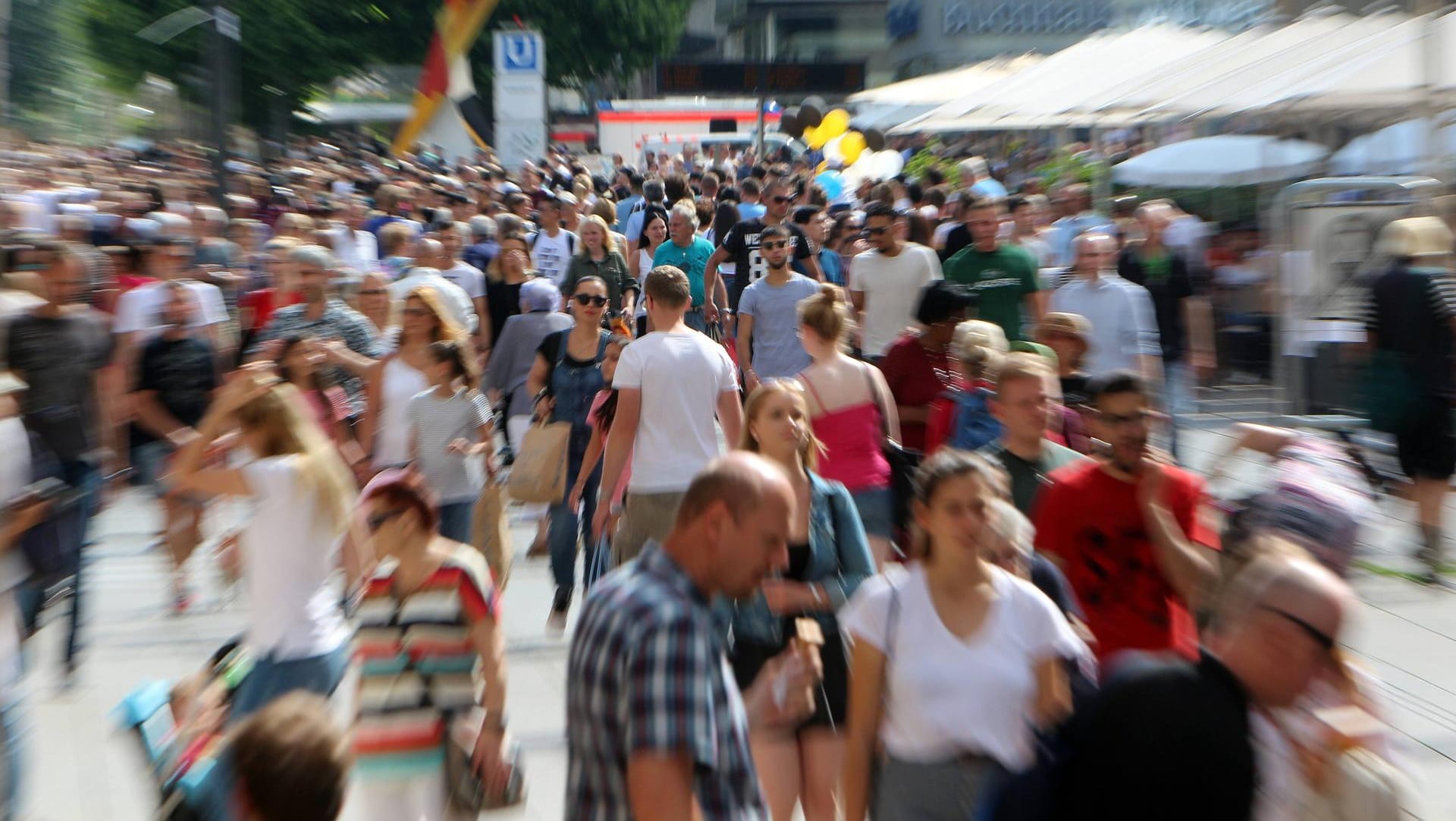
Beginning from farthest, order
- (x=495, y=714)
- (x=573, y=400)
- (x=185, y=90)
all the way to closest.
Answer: (x=185, y=90), (x=573, y=400), (x=495, y=714)

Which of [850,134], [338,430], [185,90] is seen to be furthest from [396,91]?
[338,430]

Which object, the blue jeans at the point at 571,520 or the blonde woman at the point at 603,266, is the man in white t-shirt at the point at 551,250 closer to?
the blonde woman at the point at 603,266

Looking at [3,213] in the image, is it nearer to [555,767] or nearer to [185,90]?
[555,767]

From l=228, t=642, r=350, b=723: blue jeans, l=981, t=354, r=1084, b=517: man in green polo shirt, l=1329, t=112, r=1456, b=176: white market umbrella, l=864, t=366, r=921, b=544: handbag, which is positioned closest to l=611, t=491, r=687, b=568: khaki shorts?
l=864, t=366, r=921, b=544: handbag

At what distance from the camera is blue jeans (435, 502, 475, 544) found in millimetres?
7062

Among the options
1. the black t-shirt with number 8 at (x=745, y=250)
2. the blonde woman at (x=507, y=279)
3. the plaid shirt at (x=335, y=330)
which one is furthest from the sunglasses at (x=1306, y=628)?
the black t-shirt with number 8 at (x=745, y=250)

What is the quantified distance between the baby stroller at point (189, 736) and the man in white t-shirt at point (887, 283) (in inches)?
233

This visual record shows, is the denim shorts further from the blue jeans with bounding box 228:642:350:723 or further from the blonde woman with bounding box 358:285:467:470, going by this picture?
the blue jeans with bounding box 228:642:350:723

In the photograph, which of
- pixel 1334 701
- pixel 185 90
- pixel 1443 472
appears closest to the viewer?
pixel 1334 701

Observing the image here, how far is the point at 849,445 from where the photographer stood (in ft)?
21.8

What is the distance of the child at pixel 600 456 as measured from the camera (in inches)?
278

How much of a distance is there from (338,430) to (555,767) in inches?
111

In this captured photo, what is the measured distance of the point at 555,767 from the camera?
608cm

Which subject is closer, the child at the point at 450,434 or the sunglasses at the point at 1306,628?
the sunglasses at the point at 1306,628
